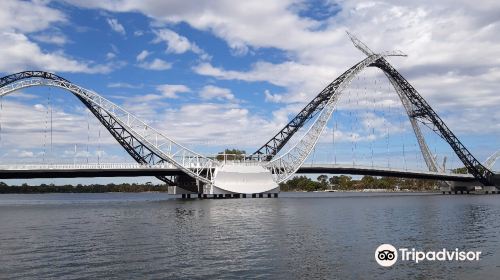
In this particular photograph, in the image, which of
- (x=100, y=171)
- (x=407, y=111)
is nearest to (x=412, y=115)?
(x=407, y=111)

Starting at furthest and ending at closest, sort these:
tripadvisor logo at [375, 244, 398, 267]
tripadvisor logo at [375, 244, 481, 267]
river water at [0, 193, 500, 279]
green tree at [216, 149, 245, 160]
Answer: green tree at [216, 149, 245, 160]
tripadvisor logo at [375, 244, 481, 267]
tripadvisor logo at [375, 244, 398, 267]
river water at [0, 193, 500, 279]

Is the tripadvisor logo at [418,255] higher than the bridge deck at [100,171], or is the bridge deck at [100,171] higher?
the bridge deck at [100,171]

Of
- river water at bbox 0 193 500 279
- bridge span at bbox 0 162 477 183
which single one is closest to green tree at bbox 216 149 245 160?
bridge span at bbox 0 162 477 183

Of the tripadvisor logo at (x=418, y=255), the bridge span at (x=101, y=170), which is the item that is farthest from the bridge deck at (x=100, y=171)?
the tripadvisor logo at (x=418, y=255)

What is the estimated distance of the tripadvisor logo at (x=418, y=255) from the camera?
991 inches

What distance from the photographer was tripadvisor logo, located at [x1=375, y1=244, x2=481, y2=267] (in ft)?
82.6

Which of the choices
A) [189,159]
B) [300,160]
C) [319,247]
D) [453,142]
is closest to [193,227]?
[319,247]

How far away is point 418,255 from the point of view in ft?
88.0

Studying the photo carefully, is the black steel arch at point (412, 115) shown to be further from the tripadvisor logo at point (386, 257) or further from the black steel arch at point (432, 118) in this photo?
the tripadvisor logo at point (386, 257)

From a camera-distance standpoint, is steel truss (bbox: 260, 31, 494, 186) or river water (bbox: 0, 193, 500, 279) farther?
steel truss (bbox: 260, 31, 494, 186)

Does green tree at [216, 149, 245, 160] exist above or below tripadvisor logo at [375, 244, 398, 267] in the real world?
above

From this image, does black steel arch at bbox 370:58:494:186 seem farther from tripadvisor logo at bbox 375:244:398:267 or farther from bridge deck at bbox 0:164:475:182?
tripadvisor logo at bbox 375:244:398:267

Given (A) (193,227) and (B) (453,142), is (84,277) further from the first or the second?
(B) (453,142)

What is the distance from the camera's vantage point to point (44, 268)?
23.8 m
